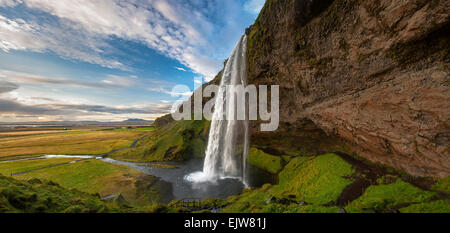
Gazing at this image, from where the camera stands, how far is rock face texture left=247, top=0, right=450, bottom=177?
8.48m

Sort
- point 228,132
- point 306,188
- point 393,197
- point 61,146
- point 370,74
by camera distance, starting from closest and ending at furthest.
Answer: point 393,197, point 370,74, point 306,188, point 228,132, point 61,146

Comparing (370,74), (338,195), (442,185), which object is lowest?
(338,195)

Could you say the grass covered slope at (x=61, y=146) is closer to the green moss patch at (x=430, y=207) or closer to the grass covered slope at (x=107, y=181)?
the grass covered slope at (x=107, y=181)

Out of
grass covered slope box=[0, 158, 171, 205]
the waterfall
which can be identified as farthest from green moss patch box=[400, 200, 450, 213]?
grass covered slope box=[0, 158, 171, 205]

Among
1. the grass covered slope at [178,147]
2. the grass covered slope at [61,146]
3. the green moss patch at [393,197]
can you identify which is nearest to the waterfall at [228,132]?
the grass covered slope at [178,147]

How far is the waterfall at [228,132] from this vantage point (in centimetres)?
2688

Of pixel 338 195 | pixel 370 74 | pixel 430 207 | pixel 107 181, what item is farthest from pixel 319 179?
pixel 107 181

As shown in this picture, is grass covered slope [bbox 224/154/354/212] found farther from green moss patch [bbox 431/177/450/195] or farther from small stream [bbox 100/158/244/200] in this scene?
green moss patch [bbox 431/177/450/195]

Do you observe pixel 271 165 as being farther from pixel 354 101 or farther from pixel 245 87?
pixel 354 101

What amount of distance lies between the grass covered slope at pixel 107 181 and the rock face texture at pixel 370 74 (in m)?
21.6

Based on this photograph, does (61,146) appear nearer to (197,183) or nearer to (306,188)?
(197,183)

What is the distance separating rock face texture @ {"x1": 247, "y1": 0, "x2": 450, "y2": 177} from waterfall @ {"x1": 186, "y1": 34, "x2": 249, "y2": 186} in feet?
28.1

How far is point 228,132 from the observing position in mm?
28594

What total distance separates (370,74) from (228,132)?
21099 millimetres
